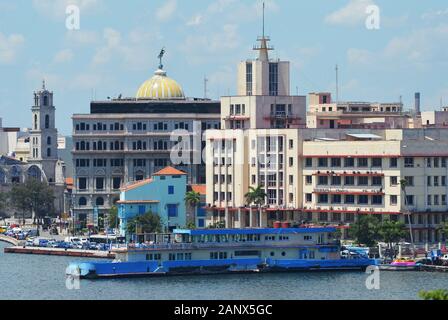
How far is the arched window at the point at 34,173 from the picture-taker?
171 m

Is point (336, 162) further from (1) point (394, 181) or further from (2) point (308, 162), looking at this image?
(1) point (394, 181)

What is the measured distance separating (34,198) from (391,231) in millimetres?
59036

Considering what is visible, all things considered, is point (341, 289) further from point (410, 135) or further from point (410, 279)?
point (410, 135)

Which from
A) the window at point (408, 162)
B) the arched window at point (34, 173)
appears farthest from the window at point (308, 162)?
the arched window at point (34, 173)

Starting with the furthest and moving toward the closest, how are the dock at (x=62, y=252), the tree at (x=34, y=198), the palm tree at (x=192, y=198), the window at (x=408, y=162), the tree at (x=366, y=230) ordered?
the tree at (x=34, y=198) < the palm tree at (x=192, y=198) < the dock at (x=62, y=252) < the window at (x=408, y=162) < the tree at (x=366, y=230)

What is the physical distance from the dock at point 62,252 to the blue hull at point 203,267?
16.2m

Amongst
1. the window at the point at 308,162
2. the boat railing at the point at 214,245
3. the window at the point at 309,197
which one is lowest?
the boat railing at the point at 214,245

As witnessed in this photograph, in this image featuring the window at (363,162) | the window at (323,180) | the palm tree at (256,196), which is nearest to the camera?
the window at (363,162)

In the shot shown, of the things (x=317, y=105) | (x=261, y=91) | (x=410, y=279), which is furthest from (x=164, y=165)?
(x=410, y=279)

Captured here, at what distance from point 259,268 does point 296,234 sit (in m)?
3.26

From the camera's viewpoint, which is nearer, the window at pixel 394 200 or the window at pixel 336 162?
the window at pixel 394 200

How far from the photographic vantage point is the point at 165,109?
14675 cm

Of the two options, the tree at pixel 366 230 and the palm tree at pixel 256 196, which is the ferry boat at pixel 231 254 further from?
the palm tree at pixel 256 196

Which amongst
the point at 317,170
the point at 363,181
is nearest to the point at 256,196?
the point at 317,170
